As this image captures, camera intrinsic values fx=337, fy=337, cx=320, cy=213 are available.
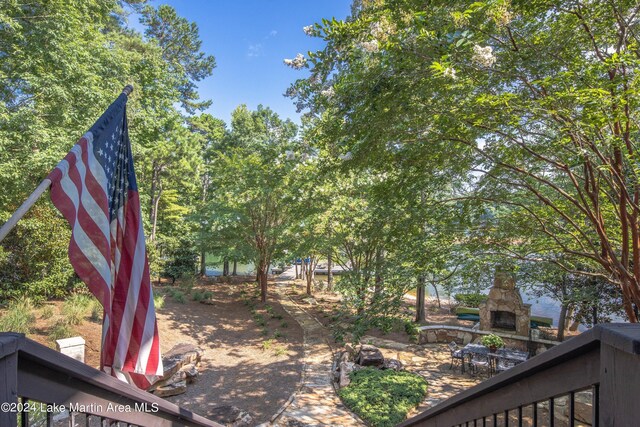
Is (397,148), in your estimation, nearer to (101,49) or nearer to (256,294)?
(101,49)

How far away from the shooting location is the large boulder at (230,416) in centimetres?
558

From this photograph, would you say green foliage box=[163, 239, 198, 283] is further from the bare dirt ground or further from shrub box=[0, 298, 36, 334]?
shrub box=[0, 298, 36, 334]

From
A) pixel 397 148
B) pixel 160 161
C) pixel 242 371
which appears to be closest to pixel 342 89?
pixel 397 148

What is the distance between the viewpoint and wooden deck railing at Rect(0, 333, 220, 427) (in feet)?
2.93

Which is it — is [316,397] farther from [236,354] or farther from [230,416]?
[236,354]

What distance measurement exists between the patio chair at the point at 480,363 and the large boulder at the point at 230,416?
5.71 metres

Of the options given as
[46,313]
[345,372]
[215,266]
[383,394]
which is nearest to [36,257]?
[46,313]

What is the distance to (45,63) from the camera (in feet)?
25.6

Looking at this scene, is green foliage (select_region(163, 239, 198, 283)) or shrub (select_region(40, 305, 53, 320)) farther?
green foliage (select_region(163, 239, 198, 283))

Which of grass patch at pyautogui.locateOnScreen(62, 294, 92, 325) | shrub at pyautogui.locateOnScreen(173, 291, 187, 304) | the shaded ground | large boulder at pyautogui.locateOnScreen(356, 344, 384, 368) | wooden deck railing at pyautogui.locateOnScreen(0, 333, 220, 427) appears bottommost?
the shaded ground

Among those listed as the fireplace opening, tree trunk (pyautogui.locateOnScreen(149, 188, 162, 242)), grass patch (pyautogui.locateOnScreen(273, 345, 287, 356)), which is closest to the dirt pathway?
grass patch (pyautogui.locateOnScreen(273, 345, 287, 356))

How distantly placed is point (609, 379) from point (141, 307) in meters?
2.64

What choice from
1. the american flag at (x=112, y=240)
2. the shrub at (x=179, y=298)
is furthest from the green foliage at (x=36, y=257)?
the american flag at (x=112, y=240)

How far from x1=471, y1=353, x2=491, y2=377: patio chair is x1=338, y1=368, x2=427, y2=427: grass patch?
5.61ft
